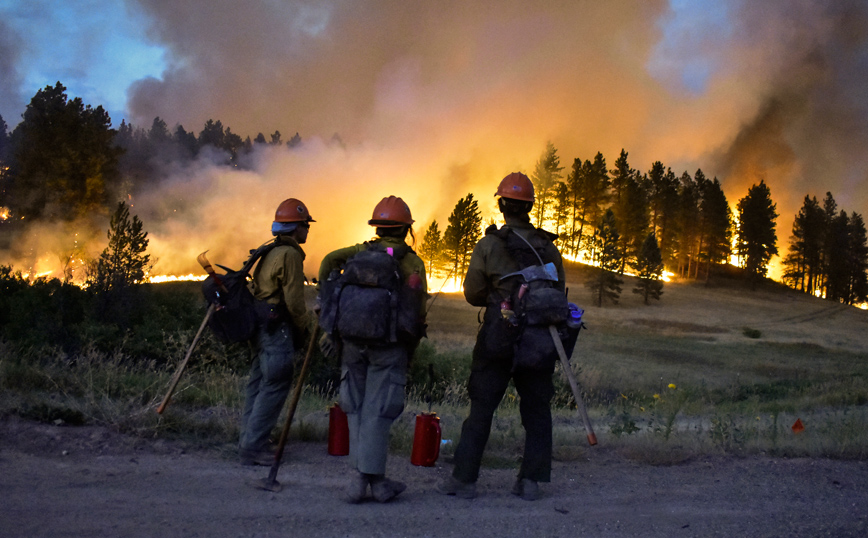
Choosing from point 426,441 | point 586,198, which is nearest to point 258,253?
point 426,441

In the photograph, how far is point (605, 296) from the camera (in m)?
59.0

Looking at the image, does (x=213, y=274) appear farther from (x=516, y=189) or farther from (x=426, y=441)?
(x=516, y=189)

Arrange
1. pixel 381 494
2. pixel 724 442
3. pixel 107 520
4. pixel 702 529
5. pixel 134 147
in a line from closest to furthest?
pixel 107 520 < pixel 702 529 < pixel 381 494 < pixel 724 442 < pixel 134 147

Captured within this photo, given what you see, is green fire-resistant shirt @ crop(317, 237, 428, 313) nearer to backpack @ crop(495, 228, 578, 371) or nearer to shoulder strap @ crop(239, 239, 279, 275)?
backpack @ crop(495, 228, 578, 371)

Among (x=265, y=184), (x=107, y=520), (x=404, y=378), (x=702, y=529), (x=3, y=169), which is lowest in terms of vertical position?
(x=107, y=520)

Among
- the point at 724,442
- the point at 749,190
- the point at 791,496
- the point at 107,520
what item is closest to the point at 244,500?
the point at 107,520

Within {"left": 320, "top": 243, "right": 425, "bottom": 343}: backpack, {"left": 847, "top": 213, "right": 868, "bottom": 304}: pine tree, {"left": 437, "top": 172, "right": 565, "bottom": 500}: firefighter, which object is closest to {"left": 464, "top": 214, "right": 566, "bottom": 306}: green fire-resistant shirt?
{"left": 437, "top": 172, "right": 565, "bottom": 500}: firefighter

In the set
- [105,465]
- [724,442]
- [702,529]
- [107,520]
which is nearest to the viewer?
[107,520]

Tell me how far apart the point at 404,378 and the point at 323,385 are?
27.7ft

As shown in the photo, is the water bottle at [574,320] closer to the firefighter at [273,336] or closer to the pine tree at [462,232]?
the firefighter at [273,336]

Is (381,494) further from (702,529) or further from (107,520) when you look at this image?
(702,529)

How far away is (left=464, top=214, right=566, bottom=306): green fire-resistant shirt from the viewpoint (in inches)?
197

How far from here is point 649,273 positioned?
60.6 m

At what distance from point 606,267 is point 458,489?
57609mm
